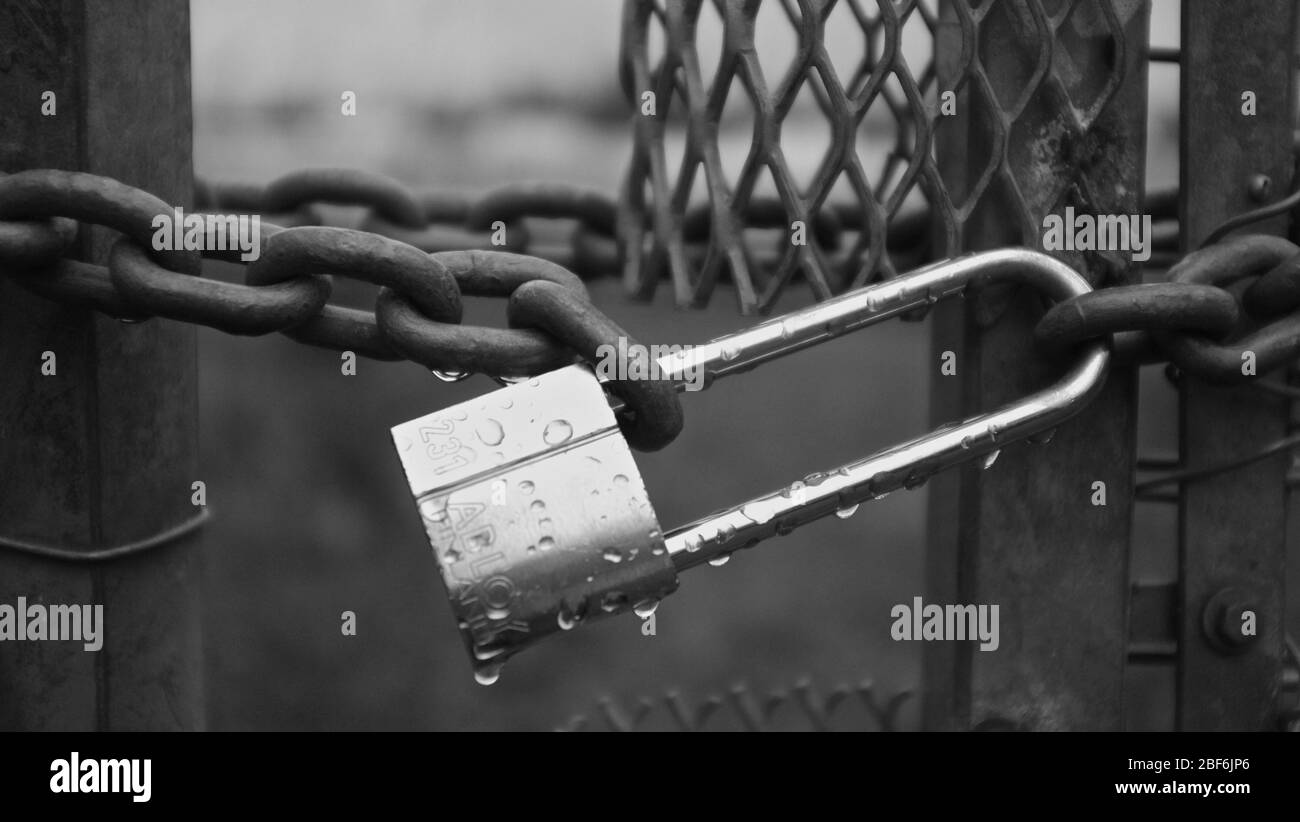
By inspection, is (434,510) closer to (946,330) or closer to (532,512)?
(532,512)

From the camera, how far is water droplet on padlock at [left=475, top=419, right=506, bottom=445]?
2.29ft

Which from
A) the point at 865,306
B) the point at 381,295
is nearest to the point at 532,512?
the point at 381,295

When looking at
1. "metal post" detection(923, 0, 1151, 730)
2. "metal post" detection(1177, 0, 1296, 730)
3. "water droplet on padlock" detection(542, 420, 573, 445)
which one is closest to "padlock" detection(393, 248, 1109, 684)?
"water droplet on padlock" detection(542, 420, 573, 445)

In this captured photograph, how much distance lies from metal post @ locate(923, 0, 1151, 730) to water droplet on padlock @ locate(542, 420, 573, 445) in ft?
1.03

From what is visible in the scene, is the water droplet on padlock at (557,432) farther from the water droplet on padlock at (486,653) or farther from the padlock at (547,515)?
the water droplet on padlock at (486,653)

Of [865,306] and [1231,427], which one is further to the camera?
[1231,427]

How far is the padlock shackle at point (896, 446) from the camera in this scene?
0.73 metres

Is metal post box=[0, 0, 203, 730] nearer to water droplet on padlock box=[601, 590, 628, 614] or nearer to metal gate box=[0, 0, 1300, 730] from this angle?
metal gate box=[0, 0, 1300, 730]

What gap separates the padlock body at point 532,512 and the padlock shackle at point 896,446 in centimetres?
4

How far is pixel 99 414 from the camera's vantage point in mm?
803

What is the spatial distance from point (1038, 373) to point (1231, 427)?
173mm

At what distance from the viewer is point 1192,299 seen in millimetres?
807

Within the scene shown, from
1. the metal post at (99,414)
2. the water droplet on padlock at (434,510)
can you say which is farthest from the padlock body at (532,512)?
the metal post at (99,414)
